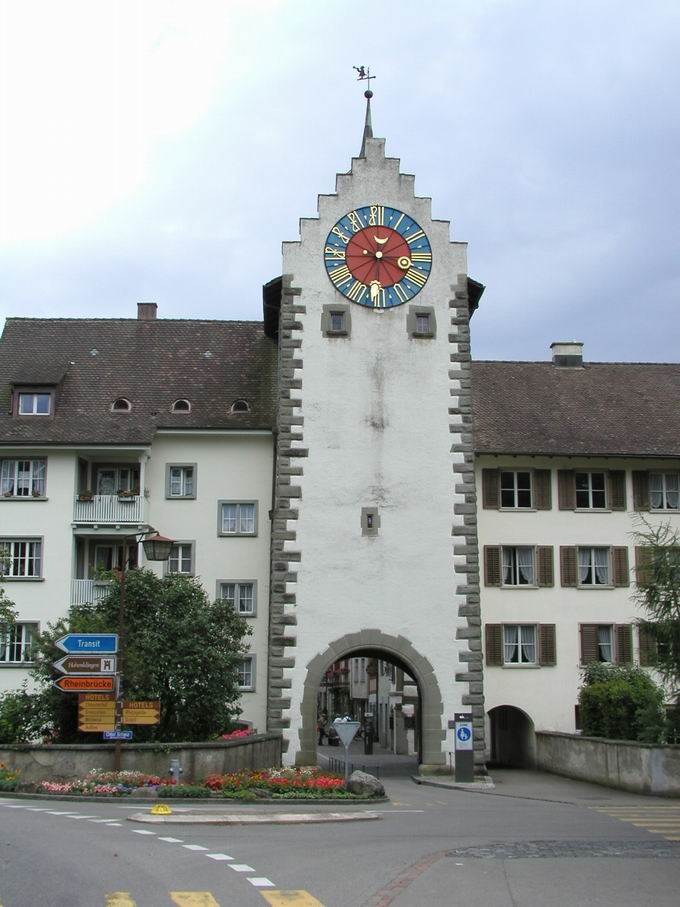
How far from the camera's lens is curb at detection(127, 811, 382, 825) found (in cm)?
1969

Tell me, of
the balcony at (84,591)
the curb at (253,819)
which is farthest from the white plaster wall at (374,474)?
the curb at (253,819)

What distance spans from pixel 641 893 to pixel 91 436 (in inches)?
1121

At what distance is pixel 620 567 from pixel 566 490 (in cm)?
316

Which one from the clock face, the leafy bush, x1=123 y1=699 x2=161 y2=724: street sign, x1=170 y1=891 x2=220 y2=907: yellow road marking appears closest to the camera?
x1=170 y1=891 x2=220 y2=907: yellow road marking

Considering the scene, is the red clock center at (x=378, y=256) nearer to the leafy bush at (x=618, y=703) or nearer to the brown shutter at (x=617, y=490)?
the brown shutter at (x=617, y=490)

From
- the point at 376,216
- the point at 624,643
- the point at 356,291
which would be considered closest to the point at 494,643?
the point at 624,643

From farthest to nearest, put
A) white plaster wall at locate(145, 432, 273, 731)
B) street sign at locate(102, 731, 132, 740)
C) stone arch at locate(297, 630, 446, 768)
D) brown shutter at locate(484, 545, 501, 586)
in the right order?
brown shutter at locate(484, 545, 501, 586), white plaster wall at locate(145, 432, 273, 731), stone arch at locate(297, 630, 446, 768), street sign at locate(102, 731, 132, 740)

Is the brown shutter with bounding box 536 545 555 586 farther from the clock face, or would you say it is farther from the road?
the road

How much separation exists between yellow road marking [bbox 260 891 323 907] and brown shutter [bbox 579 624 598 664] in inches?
1147

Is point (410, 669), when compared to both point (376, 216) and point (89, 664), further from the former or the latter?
point (376, 216)

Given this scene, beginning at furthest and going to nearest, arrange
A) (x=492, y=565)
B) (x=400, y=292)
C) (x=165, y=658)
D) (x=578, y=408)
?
(x=578, y=408), (x=492, y=565), (x=400, y=292), (x=165, y=658)

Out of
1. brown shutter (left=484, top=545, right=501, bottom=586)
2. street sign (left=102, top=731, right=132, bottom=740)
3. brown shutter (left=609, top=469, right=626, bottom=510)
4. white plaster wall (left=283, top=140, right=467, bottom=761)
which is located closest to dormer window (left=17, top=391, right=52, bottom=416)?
white plaster wall (left=283, top=140, right=467, bottom=761)

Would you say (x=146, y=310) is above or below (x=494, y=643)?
above

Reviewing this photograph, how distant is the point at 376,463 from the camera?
118ft
